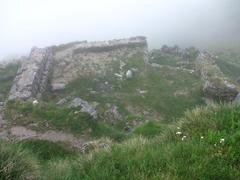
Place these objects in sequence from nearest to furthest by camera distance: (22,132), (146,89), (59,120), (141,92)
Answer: (22,132) → (59,120) → (141,92) → (146,89)

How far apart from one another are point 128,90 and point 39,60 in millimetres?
7437

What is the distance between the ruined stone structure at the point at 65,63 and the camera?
2719 centimetres

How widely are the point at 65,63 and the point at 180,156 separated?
25.7 m

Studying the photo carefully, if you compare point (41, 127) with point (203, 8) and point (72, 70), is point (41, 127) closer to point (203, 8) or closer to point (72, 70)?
point (72, 70)

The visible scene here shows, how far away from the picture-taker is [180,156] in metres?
7.89

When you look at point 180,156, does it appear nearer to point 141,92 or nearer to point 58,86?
point 141,92

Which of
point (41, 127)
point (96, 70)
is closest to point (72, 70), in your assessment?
point (96, 70)

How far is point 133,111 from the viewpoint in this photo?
24.3 m

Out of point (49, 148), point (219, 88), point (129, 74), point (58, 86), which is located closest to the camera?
point (49, 148)

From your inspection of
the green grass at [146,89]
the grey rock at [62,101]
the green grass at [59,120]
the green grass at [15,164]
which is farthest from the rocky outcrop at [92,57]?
the green grass at [15,164]

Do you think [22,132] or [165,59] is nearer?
[22,132]

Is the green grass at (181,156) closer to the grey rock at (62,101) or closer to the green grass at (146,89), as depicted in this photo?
the green grass at (146,89)

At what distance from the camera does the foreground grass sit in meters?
7.32

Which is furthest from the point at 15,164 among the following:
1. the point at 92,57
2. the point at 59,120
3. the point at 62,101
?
the point at 92,57
